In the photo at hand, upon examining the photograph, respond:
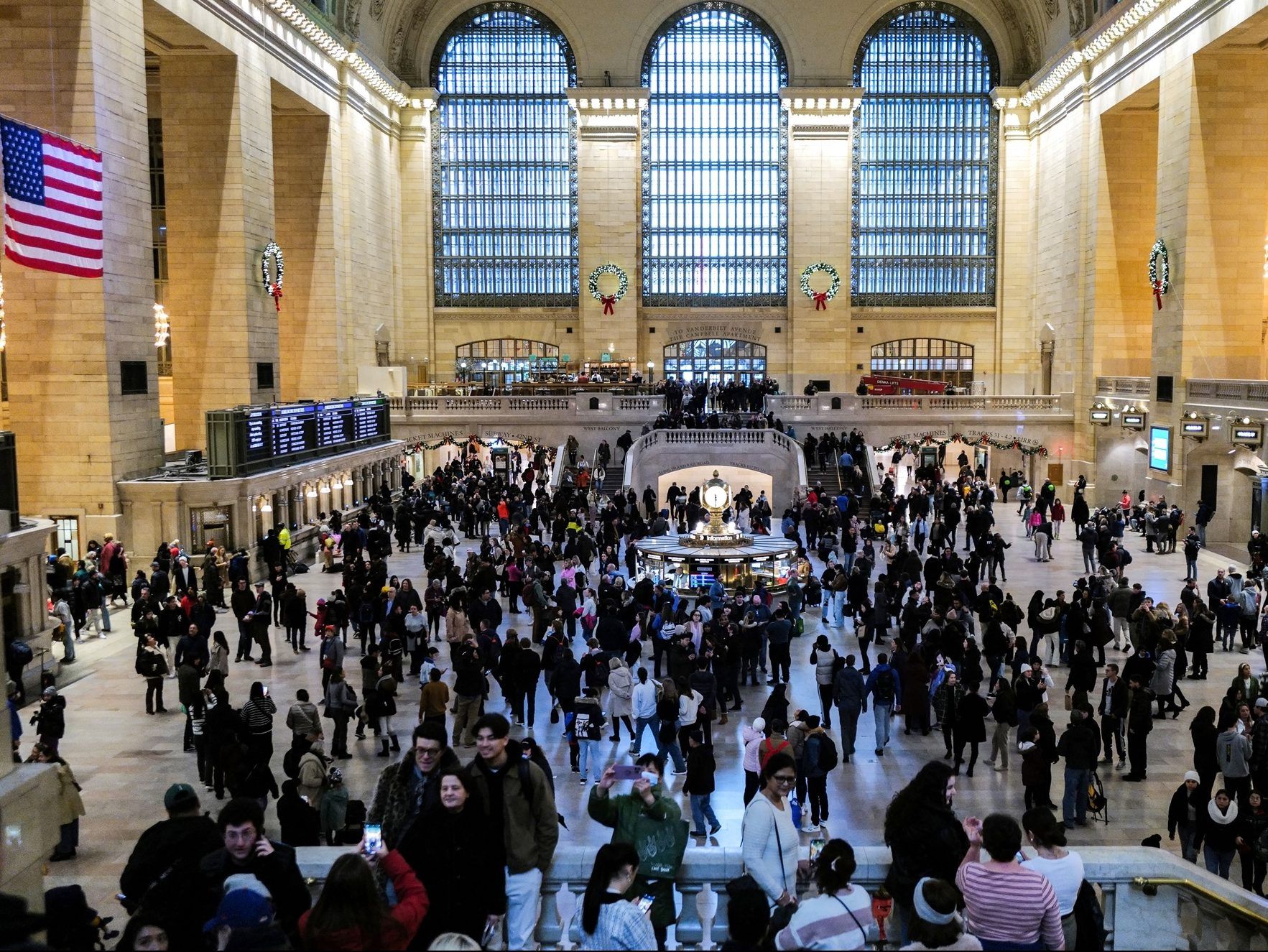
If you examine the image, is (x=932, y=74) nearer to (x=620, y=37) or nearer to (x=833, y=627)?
(x=620, y=37)

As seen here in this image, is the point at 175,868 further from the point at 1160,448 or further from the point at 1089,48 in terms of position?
the point at 1089,48

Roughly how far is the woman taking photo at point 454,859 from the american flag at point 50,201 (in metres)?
15.6

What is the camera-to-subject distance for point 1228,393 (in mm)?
28016

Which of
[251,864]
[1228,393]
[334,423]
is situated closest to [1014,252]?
[1228,393]

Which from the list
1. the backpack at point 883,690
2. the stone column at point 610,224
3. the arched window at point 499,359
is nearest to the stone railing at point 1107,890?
the backpack at point 883,690

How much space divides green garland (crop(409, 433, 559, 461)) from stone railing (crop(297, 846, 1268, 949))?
32.5 m

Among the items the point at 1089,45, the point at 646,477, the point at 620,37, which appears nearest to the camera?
the point at 646,477

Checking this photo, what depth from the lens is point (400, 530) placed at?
2755 centimetres

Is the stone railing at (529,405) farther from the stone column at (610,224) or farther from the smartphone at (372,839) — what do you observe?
the smartphone at (372,839)

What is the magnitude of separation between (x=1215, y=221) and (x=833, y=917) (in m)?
29.8

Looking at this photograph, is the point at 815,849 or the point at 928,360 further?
the point at 928,360

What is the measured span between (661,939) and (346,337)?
3535 cm

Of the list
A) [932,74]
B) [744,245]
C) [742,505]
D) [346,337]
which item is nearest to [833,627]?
[742,505]

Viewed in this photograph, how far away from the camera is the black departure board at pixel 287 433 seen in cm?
2334
